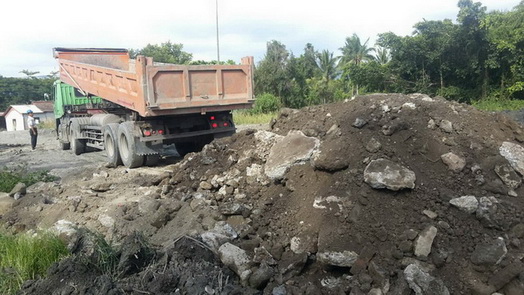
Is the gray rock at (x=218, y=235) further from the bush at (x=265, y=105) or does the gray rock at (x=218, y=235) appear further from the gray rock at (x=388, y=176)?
the bush at (x=265, y=105)

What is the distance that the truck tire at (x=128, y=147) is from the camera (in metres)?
8.87

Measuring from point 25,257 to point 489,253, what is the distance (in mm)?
4220

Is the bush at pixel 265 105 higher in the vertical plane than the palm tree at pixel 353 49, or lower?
lower

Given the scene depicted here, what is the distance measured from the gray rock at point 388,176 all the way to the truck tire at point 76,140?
10.7 meters

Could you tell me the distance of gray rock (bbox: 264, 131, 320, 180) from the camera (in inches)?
196

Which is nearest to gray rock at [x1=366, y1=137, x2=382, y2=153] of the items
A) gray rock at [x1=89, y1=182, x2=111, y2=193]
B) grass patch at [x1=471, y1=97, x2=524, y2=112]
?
gray rock at [x1=89, y1=182, x2=111, y2=193]

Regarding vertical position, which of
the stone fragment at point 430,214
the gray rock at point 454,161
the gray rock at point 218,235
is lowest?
the gray rock at point 218,235

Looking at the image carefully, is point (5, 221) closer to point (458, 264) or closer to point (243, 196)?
point (243, 196)

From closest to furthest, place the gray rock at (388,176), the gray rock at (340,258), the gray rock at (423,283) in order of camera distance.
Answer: the gray rock at (423,283) → the gray rock at (340,258) → the gray rock at (388,176)

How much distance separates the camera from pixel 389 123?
4938 millimetres

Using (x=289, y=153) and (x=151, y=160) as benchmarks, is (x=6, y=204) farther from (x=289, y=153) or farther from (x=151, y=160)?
(x=289, y=153)

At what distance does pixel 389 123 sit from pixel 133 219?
3212mm

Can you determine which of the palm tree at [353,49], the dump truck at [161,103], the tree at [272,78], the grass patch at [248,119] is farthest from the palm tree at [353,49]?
the dump truck at [161,103]

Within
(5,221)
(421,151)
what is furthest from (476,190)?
(5,221)
